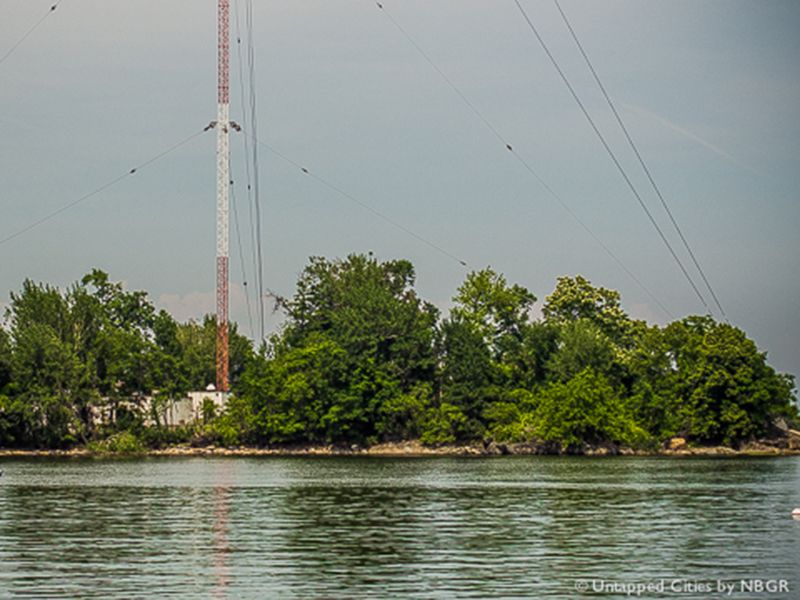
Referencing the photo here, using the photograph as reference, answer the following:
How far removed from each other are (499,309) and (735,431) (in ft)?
110

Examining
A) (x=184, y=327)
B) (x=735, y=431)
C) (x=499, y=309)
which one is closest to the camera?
(x=735, y=431)

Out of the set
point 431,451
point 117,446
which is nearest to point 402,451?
point 431,451

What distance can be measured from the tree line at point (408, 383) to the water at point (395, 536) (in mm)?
Result: 38752

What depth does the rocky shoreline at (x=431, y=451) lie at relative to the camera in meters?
121

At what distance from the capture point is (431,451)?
12825cm

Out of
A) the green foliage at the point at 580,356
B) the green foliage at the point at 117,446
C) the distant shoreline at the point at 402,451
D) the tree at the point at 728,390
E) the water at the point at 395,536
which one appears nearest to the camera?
the water at the point at 395,536

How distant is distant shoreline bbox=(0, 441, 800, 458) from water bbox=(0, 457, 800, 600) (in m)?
39.7

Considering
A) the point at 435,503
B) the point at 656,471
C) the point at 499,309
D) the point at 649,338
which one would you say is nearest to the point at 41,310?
the point at 499,309

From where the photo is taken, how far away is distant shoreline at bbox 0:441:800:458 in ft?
397

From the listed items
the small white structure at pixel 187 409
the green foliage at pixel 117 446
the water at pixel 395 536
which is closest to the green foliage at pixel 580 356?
the small white structure at pixel 187 409

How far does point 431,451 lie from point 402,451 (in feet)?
9.07

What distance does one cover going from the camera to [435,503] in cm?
5859

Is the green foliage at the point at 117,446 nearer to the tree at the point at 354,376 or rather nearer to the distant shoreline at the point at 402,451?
the distant shoreline at the point at 402,451

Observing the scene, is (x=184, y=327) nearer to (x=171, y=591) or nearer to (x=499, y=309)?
(x=499, y=309)
